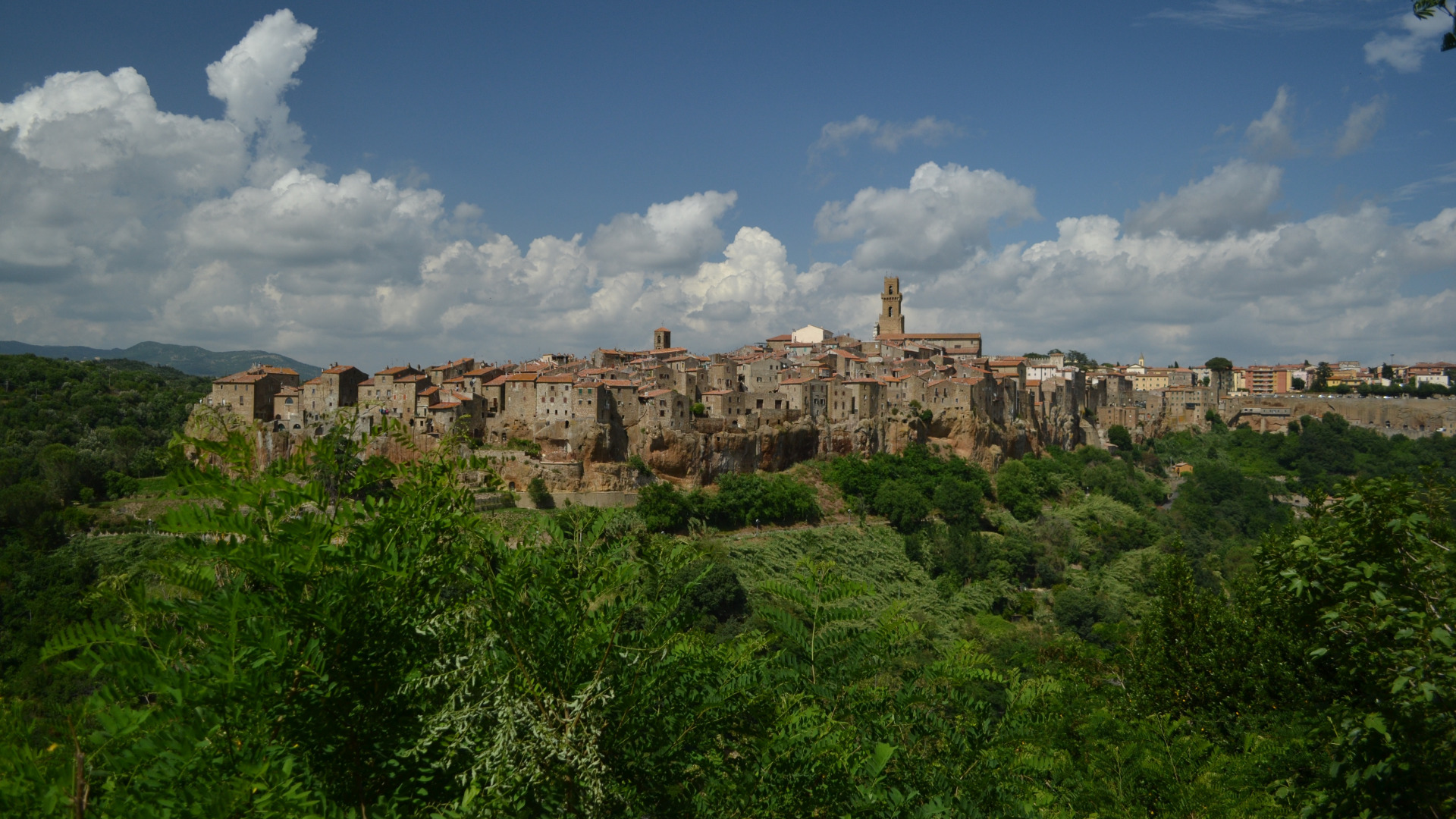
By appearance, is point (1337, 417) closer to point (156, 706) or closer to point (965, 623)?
point (965, 623)

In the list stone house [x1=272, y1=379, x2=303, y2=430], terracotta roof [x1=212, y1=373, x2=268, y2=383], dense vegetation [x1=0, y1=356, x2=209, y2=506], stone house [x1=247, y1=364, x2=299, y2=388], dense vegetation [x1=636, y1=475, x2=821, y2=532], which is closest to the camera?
dense vegetation [x1=0, y1=356, x2=209, y2=506]

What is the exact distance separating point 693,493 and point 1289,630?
36.5 metres

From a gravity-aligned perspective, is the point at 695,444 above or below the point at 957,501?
above

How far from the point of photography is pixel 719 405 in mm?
53125

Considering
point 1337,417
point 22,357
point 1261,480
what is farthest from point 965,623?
point 22,357

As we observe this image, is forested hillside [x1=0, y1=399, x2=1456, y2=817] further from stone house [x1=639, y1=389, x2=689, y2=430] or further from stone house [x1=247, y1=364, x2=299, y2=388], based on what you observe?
stone house [x1=247, y1=364, x2=299, y2=388]

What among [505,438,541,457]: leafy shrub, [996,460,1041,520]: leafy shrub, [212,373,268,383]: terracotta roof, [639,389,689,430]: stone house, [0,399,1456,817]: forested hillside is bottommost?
[996,460,1041,520]: leafy shrub

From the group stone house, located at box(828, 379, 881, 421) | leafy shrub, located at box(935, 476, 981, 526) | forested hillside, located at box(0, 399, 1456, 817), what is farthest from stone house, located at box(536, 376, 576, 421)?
forested hillside, located at box(0, 399, 1456, 817)

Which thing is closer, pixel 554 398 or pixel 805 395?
pixel 554 398

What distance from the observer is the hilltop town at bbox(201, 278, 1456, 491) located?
155 feet

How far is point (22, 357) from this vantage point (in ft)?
232

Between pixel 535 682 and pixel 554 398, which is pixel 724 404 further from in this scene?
pixel 535 682

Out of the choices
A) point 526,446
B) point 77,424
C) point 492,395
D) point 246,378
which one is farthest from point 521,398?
point 77,424

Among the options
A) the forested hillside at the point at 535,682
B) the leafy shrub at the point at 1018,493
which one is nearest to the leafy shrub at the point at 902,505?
the leafy shrub at the point at 1018,493
